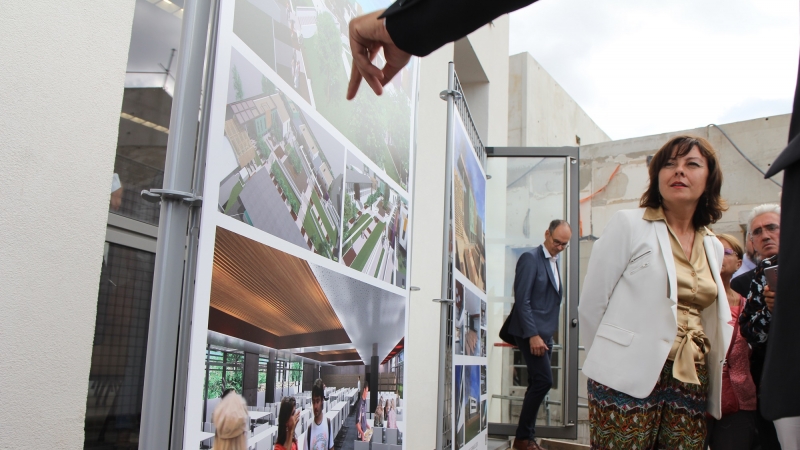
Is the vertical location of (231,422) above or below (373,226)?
below

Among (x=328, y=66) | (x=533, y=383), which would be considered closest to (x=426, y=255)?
(x=533, y=383)

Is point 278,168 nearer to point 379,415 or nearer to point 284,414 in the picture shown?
point 284,414

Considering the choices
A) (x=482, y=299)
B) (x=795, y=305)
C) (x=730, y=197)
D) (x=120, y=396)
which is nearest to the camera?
(x=795, y=305)

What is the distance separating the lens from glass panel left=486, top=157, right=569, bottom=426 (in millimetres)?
5734

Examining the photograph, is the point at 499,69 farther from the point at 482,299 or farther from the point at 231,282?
the point at 231,282

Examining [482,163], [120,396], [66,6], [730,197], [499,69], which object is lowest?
[120,396]

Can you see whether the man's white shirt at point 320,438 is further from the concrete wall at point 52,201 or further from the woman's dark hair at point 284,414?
the concrete wall at point 52,201

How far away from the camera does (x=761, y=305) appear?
7.72 feet

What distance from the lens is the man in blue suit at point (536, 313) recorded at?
4.55 m

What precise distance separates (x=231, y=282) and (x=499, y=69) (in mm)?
6745

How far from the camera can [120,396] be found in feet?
7.89

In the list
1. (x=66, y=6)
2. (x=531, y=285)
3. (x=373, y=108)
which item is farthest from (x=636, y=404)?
(x=531, y=285)

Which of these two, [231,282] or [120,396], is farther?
[120,396]

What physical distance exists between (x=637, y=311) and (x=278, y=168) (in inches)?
55.9
